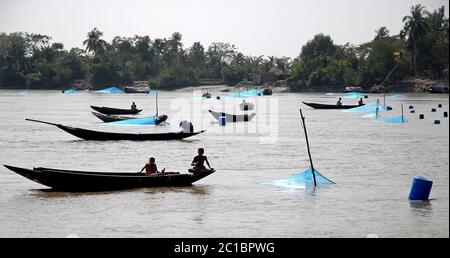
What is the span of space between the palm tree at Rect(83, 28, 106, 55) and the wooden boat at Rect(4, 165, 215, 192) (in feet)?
484

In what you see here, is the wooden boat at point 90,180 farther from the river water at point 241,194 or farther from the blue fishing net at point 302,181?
the blue fishing net at point 302,181

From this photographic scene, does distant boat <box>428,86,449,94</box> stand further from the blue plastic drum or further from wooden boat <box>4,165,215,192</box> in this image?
wooden boat <box>4,165,215,192</box>

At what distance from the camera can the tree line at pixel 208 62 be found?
4481 inches

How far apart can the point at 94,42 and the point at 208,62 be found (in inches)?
969

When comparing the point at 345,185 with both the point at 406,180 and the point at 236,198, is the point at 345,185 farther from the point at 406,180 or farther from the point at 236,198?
the point at 236,198

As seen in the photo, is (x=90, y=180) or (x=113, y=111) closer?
(x=90, y=180)

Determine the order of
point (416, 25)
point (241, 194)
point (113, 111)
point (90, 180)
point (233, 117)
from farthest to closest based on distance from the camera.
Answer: point (416, 25) < point (113, 111) < point (233, 117) < point (241, 194) < point (90, 180)

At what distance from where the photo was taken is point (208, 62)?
557 feet

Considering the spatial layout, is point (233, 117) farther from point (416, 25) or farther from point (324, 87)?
point (324, 87)

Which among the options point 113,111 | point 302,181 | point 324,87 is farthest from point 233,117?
point 324,87

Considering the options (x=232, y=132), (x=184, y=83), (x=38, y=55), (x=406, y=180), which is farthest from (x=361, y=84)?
(x=406, y=180)

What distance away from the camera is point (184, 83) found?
499ft
